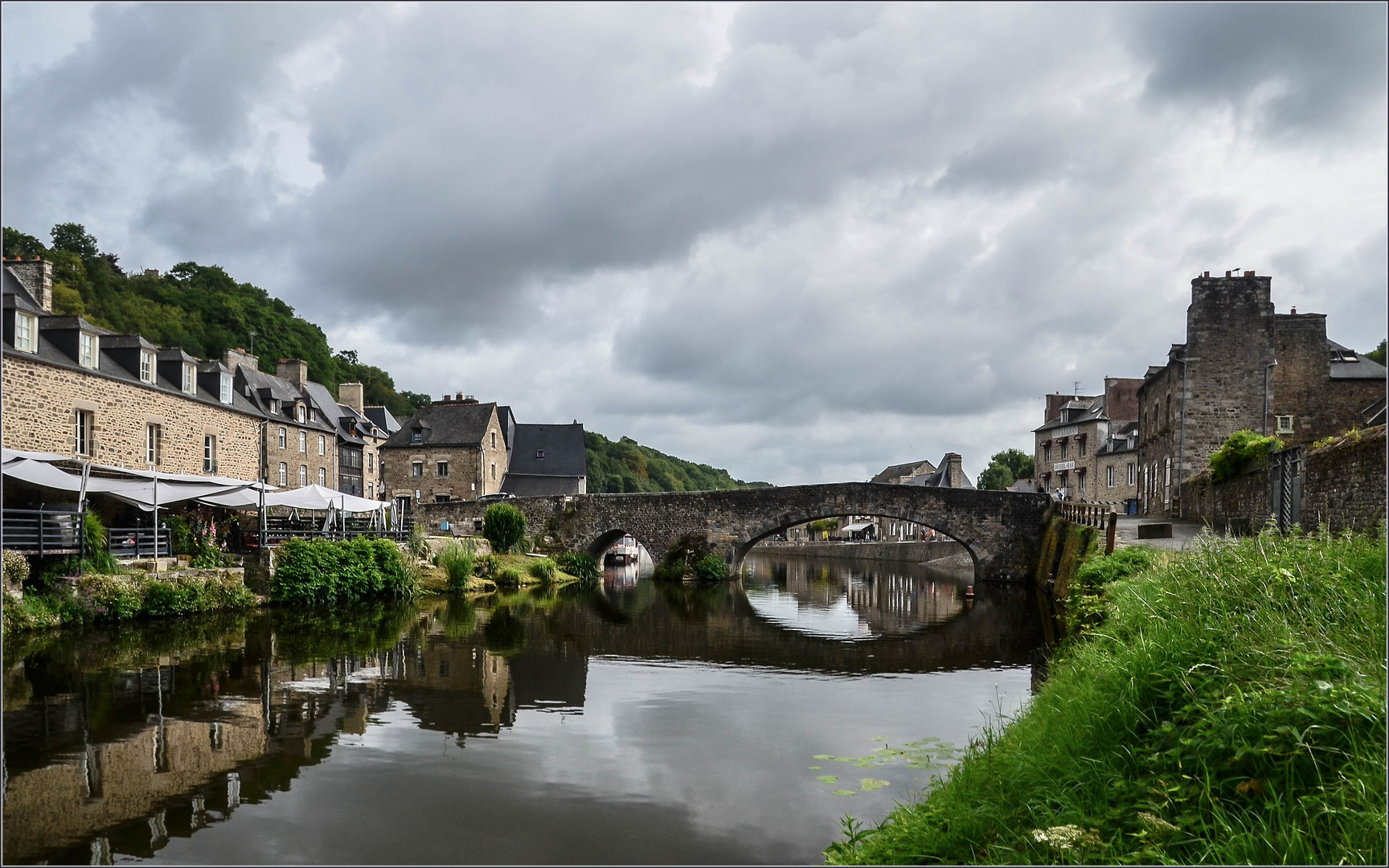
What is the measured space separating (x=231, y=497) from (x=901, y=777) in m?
16.0

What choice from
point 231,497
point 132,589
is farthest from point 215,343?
point 132,589

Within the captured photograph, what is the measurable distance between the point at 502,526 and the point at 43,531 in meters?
16.3

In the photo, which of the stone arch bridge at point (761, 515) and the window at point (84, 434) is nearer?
the window at point (84, 434)

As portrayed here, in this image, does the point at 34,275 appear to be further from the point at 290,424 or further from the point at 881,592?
the point at 881,592

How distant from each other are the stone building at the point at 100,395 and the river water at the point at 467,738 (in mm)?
6756

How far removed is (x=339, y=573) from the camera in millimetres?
18703

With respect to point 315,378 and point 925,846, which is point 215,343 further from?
point 925,846

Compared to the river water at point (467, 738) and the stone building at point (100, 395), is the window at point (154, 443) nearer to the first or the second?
the stone building at point (100, 395)

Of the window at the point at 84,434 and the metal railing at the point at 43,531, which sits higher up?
the window at the point at 84,434

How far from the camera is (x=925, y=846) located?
4.18 meters

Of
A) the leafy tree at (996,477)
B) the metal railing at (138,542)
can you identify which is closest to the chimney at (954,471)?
the leafy tree at (996,477)

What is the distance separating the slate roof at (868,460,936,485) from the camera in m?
63.1

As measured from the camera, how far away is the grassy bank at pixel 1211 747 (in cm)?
320

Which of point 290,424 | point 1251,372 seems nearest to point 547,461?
point 290,424
